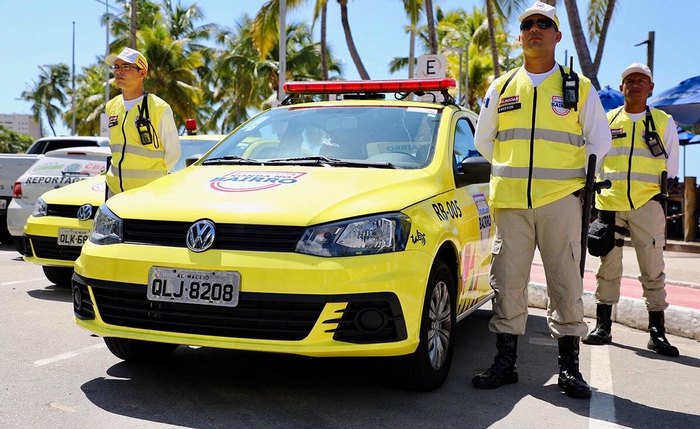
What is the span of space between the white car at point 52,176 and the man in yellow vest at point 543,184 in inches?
221

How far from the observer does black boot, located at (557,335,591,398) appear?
166 inches

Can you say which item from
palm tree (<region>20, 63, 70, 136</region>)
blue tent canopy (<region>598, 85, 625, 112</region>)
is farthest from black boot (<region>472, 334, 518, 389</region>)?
palm tree (<region>20, 63, 70, 136</region>)

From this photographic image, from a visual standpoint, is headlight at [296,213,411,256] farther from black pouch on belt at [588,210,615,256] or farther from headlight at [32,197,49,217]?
headlight at [32,197,49,217]

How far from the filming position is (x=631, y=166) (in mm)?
5660

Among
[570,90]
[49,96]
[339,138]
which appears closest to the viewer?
[570,90]

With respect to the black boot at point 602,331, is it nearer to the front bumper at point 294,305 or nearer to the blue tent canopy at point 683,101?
the front bumper at point 294,305

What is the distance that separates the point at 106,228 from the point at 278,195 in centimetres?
93

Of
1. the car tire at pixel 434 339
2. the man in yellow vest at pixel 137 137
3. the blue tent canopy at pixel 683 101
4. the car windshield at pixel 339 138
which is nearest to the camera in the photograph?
the car tire at pixel 434 339

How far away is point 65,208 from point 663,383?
497cm

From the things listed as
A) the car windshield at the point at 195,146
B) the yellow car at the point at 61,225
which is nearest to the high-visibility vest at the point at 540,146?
the yellow car at the point at 61,225

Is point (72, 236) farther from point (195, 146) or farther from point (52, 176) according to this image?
point (52, 176)

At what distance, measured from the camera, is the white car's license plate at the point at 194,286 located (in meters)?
3.54

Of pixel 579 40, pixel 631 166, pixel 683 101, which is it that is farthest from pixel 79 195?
pixel 579 40

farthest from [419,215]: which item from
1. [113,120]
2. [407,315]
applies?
[113,120]
